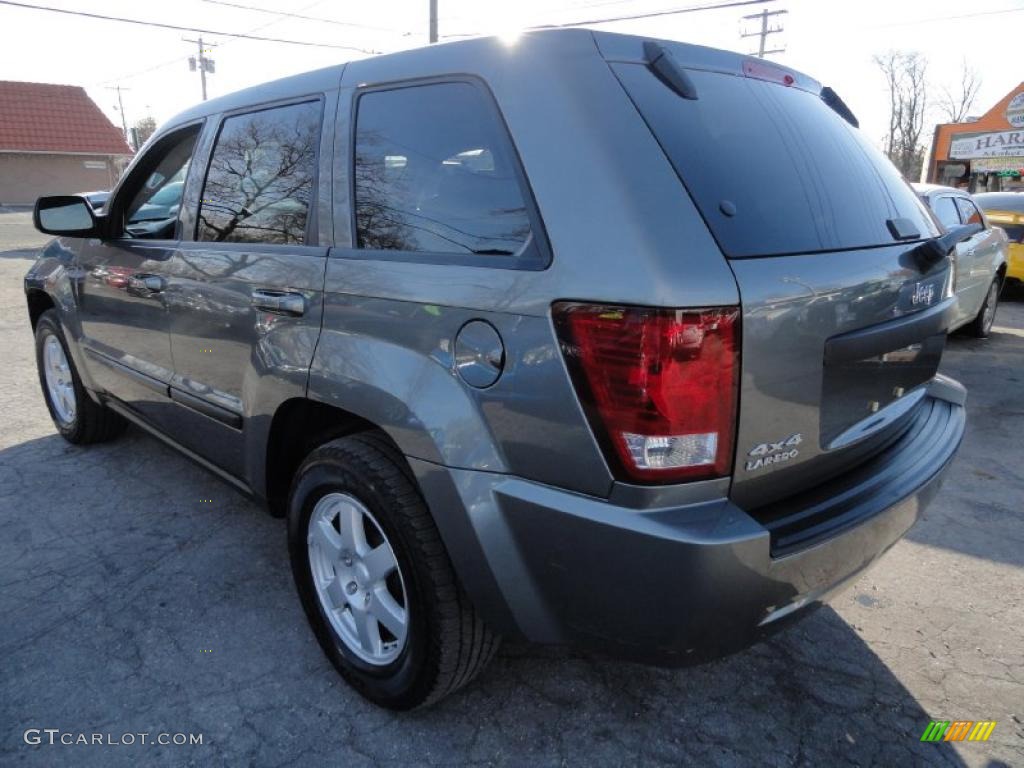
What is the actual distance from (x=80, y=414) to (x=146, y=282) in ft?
5.56

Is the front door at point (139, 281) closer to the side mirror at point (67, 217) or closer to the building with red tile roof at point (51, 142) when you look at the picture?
the side mirror at point (67, 217)

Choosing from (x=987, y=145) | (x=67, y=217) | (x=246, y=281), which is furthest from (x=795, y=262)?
(x=987, y=145)

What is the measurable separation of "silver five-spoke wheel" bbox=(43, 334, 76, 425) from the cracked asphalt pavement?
41.2 inches

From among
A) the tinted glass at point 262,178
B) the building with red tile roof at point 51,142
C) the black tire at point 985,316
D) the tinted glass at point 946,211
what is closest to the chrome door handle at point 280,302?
the tinted glass at point 262,178

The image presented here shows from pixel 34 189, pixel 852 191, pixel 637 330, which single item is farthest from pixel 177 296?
pixel 34 189

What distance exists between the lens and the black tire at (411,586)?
1.92 m

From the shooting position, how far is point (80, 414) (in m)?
4.26

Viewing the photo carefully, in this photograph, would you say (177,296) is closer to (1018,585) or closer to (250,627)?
(250,627)

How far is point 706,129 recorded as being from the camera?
1.81 meters

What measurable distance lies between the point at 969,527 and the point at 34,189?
4860cm

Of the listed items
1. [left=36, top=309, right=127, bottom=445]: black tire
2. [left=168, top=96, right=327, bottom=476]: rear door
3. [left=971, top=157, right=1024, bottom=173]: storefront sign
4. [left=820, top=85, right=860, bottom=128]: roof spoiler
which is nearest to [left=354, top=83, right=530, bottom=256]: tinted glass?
[left=168, top=96, right=327, bottom=476]: rear door

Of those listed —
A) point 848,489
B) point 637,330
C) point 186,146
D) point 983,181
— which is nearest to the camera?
point 637,330

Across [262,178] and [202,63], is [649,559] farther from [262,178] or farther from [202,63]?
[202,63]

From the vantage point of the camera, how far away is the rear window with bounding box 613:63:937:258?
1.67m
